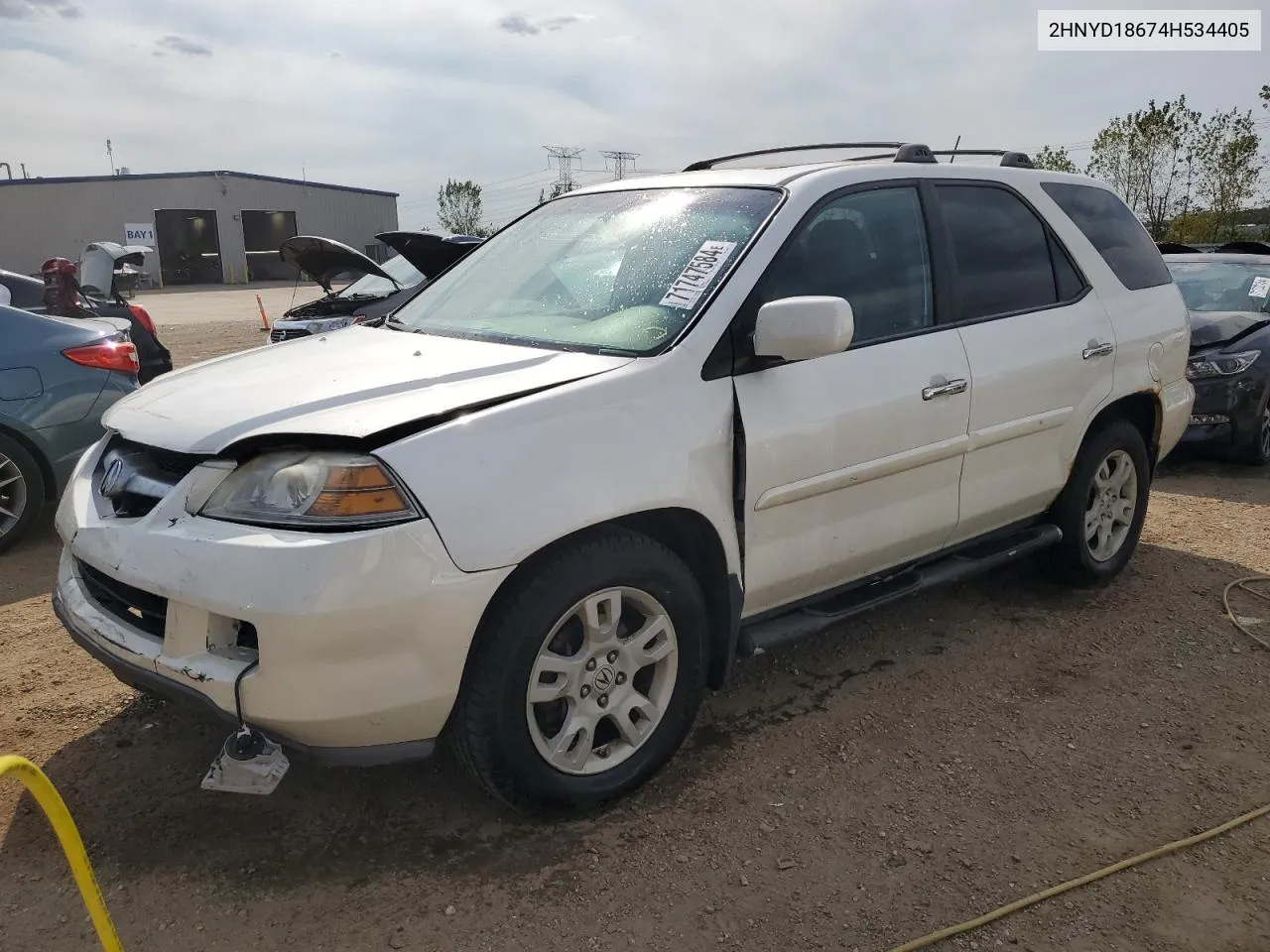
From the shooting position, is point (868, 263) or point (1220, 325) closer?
point (868, 263)

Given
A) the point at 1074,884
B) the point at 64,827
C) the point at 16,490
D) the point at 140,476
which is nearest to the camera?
the point at 64,827

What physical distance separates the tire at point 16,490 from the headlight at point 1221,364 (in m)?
7.42

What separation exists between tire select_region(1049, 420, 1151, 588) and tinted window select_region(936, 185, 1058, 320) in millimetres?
736

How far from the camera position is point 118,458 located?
2850 mm

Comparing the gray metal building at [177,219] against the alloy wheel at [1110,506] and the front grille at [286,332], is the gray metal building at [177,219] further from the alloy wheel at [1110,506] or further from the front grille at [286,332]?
the alloy wheel at [1110,506]

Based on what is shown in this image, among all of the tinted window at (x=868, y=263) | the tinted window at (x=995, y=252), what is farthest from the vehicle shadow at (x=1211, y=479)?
the tinted window at (x=868, y=263)

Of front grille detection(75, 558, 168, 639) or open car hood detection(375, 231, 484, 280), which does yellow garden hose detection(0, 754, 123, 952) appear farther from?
open car hood detection(375, 231, 484, 280)

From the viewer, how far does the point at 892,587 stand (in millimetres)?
3541

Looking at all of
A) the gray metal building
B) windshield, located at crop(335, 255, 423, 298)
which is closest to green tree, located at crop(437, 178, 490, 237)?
the gray metal building

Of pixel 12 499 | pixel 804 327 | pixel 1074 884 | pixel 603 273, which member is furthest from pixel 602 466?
pixel 12 499

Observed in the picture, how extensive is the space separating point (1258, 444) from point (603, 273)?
606 cm

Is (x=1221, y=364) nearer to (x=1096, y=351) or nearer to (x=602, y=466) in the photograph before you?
(x=1096, y=351)

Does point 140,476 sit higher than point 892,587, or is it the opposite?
point 140,476

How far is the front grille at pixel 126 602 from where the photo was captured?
8.25 feet
